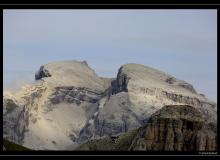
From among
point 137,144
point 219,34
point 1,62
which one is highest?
point 219,34
